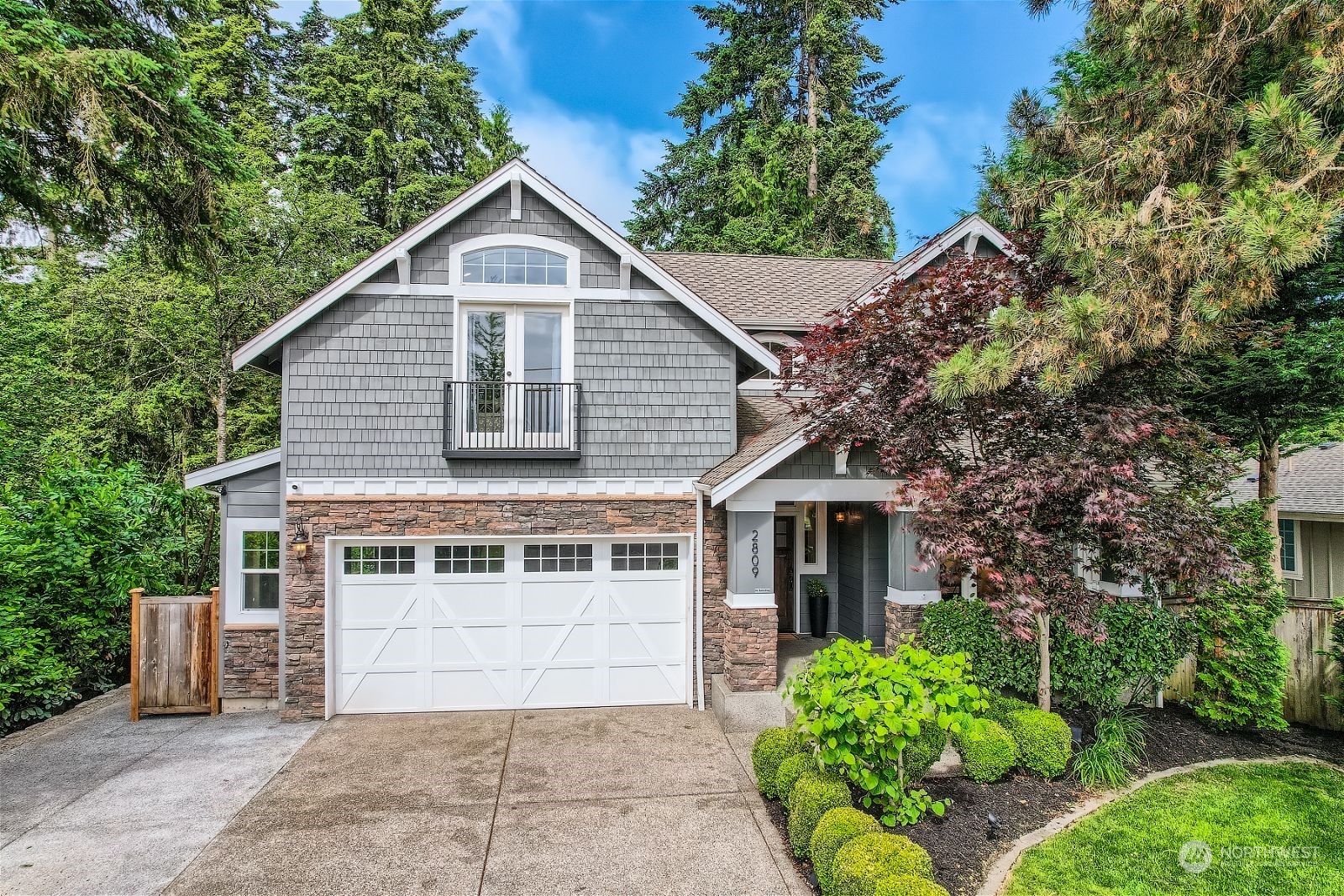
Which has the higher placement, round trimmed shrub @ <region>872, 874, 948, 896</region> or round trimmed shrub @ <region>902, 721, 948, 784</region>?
round trimmed shrub @ <region>902, 721, 948, 784</region>

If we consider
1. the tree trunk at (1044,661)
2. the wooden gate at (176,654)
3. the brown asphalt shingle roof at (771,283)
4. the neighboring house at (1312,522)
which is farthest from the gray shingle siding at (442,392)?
the neighboring house at (1312,522)

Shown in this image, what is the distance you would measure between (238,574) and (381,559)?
1827 millimetres

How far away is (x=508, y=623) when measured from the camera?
27.8 ft

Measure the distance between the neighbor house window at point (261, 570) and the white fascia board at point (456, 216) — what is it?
2219 millimetres

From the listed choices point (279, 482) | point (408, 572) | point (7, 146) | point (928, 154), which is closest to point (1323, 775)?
point (408, 572)

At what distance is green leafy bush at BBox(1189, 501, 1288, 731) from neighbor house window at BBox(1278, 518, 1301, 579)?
30.6 feet

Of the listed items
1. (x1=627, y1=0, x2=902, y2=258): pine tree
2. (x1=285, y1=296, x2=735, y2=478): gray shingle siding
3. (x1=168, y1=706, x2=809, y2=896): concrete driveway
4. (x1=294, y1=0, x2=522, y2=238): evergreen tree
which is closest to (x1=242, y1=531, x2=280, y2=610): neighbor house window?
(x1=285, y1=296, x2=735, y2=478): gray shingle siding

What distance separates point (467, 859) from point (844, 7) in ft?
82.2

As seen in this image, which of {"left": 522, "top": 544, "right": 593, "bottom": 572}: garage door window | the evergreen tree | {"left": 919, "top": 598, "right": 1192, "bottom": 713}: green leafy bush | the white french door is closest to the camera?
{"left": 919, "top": 598, "right": 1192, "bottom": 713}: green leafy bush

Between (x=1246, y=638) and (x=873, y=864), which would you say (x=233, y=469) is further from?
(x=1246, y=638)

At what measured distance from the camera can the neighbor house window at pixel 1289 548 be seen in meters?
14.0

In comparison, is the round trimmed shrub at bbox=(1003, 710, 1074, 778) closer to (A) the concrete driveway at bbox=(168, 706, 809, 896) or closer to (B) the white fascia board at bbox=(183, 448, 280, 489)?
(A) the concrete driveway at bbox=(168, 706, 809, 896)

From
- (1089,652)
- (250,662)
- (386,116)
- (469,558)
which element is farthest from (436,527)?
(386,116)

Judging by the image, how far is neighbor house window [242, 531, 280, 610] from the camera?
8.31 m
